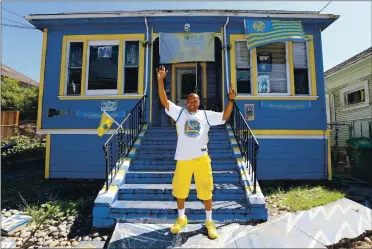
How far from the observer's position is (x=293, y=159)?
693cm

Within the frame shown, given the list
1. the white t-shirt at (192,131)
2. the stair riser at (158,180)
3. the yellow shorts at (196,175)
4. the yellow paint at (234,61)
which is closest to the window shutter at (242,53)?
the yellow paint at (234,61)

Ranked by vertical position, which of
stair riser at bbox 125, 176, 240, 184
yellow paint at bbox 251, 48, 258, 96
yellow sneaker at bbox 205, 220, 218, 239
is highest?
yellow paint at bbox 251, 48, 258, 96

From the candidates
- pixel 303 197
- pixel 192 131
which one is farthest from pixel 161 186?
pixel 303 197

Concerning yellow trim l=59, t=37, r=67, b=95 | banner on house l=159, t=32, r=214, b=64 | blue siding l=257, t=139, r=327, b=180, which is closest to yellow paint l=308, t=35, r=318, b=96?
blue siding l=257, t=139, r=327, b=180

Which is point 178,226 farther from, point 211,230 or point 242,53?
point 242,53

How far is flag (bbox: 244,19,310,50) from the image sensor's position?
692 centimetres

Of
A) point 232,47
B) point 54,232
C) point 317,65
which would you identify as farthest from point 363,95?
point 54,232

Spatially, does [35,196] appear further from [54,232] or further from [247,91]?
[247,91]

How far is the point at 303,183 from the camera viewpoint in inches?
270

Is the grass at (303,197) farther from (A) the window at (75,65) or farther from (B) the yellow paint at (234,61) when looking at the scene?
(A) the window at (75,65)

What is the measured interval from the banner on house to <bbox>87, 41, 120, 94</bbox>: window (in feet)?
4.89

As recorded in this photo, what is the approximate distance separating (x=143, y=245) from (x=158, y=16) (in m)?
6.28

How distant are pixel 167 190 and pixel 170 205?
15.0 inches

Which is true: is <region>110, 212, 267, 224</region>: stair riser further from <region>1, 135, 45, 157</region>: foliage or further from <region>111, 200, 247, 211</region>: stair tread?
<region>1, 135, 45, 157</region>: foliage
